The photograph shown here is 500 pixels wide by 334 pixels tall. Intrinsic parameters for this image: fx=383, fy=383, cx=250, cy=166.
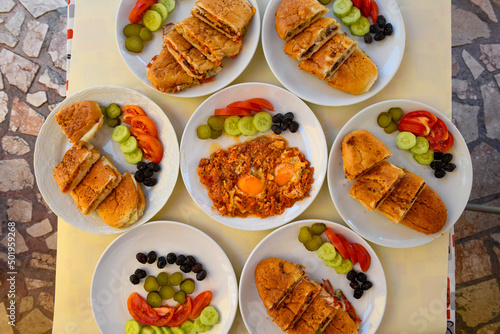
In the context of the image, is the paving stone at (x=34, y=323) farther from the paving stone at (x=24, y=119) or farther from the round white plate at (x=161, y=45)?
the round white plate at (x=161, y=45)

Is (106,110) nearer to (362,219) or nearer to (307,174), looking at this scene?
(307,174)

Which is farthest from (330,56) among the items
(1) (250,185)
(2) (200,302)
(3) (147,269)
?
(3) (147,269)

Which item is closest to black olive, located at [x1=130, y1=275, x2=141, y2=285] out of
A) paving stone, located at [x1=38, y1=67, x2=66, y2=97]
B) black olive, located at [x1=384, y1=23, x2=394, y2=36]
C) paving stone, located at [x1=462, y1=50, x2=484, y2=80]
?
paving stone, located at [x1=38, y1=67, x2=66, y2=97]

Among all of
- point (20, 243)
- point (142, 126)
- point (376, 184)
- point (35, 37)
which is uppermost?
point (35, 37)

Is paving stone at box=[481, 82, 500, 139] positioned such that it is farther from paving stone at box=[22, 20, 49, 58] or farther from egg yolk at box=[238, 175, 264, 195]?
paving stone at box=[22, 20, 49, 58]

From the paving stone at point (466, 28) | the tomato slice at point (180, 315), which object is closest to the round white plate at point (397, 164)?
the tomato slice at point (180, 315)

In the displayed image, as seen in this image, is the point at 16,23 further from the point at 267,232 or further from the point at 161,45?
the point at 267,232
